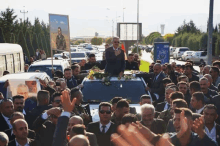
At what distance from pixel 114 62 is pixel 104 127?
191 inches

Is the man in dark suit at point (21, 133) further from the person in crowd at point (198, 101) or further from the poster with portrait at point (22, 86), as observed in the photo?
the poster with portrait at point (22, 86)

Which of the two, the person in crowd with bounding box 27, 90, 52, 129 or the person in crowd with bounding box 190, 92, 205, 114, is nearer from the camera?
the person in crowd with bounding box 190, 92, 205, 114

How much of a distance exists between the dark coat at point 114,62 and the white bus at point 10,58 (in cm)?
928

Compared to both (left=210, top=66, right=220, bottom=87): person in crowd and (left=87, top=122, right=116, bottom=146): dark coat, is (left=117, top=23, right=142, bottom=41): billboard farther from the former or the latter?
(left=87, top=122, right=116, bottom=146): dark coat

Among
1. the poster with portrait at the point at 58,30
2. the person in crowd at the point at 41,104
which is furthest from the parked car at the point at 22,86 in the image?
the poster with portrait at the point at 58,30

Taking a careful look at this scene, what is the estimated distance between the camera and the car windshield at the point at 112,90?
1037 centimetres

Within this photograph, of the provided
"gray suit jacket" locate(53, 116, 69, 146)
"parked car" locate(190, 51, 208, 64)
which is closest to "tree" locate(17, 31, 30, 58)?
"parked car" locate(190, 51, 208, 64)

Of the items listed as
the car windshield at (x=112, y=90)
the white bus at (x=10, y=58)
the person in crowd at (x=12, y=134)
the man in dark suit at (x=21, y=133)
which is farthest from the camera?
the white bus at (x=10, y=58)

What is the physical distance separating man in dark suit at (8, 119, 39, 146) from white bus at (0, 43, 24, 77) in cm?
1391

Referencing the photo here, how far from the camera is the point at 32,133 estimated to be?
21.9 ft

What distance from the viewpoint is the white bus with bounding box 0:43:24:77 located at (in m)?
20.6

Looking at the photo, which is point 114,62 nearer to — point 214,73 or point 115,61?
point 115,61

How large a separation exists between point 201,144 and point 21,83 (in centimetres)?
648

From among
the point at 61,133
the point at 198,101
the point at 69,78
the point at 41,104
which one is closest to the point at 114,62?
the point at 69,78
